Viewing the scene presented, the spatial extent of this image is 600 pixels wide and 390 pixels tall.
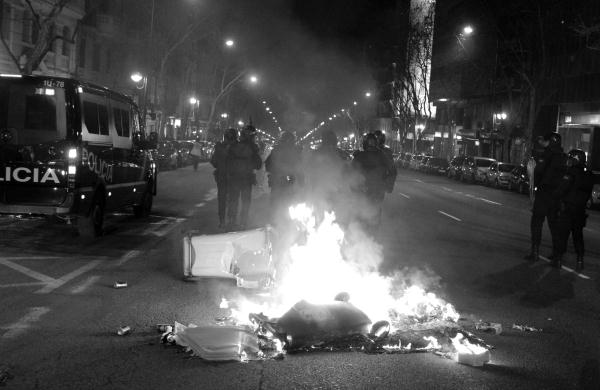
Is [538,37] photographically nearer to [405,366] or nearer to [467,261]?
[467,261]

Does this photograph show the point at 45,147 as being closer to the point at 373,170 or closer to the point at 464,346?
the point at 373,170

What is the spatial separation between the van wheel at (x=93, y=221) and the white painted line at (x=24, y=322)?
438cm

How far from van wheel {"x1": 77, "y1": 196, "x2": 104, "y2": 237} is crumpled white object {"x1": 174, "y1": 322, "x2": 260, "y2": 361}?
5.88 m

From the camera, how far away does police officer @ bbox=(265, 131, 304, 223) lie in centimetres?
1164

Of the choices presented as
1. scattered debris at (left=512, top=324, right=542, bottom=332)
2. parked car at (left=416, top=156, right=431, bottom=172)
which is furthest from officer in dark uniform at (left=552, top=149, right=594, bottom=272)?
parked car at (left=416, top=156, right=431, bottom=172)

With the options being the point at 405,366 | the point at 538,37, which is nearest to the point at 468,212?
the point at 405,366

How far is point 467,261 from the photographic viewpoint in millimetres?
11172

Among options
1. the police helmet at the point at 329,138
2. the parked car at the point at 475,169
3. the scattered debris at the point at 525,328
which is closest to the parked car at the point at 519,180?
the parked car at the point at 475,169

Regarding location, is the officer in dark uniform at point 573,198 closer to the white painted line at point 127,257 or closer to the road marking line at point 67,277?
the white painted line at point 127,257

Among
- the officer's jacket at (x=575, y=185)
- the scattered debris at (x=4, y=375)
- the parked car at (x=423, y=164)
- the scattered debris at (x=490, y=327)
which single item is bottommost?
the parked car at (x=423, y=164)

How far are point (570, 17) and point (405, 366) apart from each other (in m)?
40.3

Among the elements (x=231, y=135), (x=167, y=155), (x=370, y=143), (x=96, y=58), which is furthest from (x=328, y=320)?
(x=96, y=58)

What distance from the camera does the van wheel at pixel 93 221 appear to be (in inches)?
444

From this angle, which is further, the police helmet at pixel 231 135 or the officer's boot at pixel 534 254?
the police helmet at pixel 231 135
